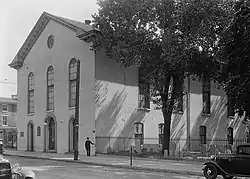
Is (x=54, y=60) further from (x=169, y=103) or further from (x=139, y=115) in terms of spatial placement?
(x=169, y=103)

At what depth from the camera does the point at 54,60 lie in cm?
4066

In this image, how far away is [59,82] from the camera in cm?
3962

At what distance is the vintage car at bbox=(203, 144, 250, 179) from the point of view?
1662cm

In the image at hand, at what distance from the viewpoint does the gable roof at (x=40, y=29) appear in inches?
1490

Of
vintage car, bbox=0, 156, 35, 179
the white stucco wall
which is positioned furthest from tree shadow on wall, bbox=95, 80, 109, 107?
vintage car, bbox=0, 156, 35, 179

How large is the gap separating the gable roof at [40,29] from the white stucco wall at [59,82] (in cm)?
52

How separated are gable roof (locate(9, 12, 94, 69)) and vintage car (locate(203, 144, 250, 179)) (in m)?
20.9

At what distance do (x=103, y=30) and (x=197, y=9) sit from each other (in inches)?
311

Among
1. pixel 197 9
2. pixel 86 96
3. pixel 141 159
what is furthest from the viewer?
pixel 86 96

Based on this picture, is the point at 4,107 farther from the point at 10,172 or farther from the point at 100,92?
the point at 10,172

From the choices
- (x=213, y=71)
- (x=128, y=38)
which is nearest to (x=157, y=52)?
(x=128, y=38)

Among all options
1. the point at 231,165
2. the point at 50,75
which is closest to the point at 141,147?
the point at 50,75

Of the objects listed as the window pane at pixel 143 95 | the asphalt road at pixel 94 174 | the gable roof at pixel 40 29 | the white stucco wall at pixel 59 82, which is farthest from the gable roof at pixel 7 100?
the asphalt road at pixel 94 174

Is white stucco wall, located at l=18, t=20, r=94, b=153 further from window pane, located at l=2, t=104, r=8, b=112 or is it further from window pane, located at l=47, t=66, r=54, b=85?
window pane, located at l=2, t=104, r=8, b=112
